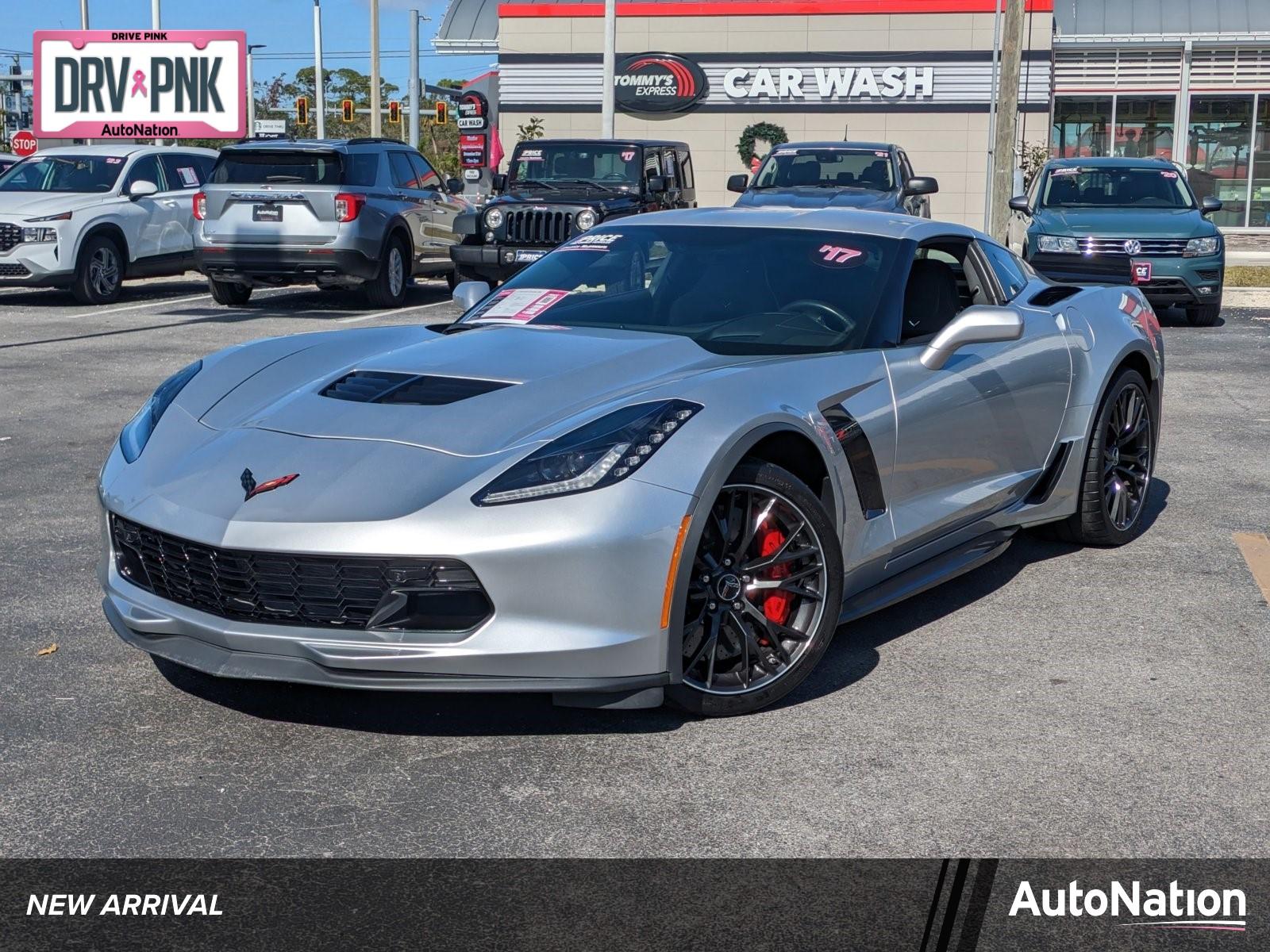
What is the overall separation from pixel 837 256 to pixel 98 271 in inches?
532

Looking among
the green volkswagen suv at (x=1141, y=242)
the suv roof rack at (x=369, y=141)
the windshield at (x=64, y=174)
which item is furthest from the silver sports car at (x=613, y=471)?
the windshield at (x=64, y=174)

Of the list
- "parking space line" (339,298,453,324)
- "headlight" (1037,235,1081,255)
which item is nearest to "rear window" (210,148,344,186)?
"parking space line" (339,298,453,324)

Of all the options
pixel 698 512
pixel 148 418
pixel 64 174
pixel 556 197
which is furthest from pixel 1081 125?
pixel 698 512

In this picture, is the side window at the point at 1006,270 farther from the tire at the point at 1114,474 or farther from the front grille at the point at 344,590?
the front grille at the point at 344,590

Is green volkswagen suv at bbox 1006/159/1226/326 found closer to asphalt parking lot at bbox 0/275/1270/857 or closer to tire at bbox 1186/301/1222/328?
tire at bbox 1186/301/1222/328

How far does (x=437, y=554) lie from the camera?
3.70m

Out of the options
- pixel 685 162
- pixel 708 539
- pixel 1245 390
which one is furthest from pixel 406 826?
pixel 685 162

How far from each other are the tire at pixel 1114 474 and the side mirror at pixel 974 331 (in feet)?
4.30

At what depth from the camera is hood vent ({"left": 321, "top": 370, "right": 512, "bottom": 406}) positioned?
14.2 feet

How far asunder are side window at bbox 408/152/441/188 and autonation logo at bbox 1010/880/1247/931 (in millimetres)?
15357

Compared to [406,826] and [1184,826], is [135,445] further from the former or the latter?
[1184,826]

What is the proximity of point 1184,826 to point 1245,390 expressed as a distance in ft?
26.5

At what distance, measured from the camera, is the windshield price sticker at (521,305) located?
17.6 feet

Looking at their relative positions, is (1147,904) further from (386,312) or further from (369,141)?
(369,141)
